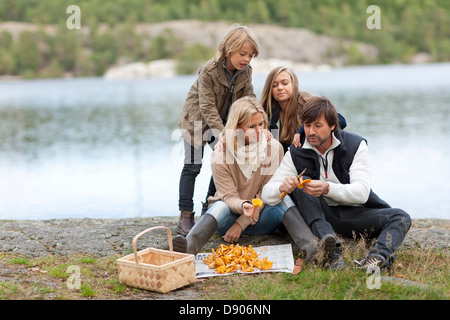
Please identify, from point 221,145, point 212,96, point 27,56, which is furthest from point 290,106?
point 27,56

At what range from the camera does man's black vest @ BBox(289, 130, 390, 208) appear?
13.6ft

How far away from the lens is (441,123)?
19078mm

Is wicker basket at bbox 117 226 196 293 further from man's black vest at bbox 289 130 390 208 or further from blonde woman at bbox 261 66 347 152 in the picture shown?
blonde woman at bbox 261 66 347 152

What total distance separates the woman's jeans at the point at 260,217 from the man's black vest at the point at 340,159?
28cm

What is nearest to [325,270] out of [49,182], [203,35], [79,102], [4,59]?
[49,182]

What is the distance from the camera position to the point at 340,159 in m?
4.16

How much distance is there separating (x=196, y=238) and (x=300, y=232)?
2.44ft

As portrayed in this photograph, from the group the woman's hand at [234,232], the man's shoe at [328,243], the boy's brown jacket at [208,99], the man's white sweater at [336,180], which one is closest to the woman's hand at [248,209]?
the man's white sweater at [336,180]

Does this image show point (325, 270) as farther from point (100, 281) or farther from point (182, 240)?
point (100, 281)

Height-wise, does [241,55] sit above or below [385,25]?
below

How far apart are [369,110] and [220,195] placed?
2226 cm

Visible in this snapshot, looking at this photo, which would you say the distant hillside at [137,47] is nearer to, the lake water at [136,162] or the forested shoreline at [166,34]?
the forested shoreline at [166,34]

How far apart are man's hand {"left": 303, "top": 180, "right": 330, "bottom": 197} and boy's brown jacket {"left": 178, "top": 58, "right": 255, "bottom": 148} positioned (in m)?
1.01

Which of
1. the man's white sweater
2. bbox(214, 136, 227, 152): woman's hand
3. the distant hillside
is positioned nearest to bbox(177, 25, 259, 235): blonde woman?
bbox(214, 136, 227, 152): woman's hand
